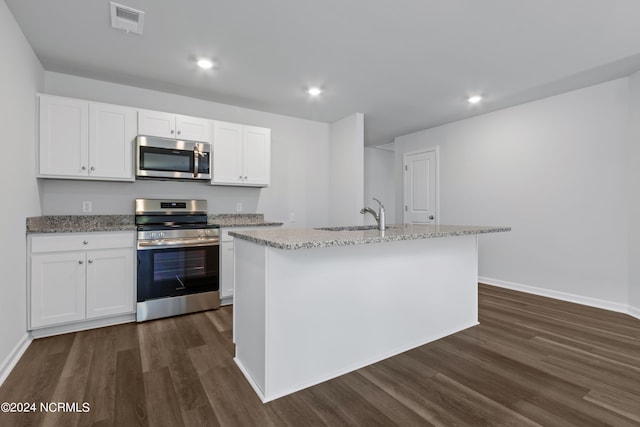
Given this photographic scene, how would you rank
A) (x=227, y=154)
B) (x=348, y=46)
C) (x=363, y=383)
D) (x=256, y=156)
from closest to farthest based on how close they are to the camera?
(x=363, y=383), (x=348, y=46), (x=227, y=154), (x=256, y=156)

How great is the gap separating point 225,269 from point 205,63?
7.00ft

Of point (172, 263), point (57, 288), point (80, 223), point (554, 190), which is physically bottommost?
point (57, 288)

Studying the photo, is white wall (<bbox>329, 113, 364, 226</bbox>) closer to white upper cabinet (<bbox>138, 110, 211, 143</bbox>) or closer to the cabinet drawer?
white upper cabinet (<bbox>138, 110, 211, 143</bbox>)

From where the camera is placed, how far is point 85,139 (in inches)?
118

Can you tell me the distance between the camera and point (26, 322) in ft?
8.36

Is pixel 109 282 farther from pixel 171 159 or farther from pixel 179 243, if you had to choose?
pixel 171 159

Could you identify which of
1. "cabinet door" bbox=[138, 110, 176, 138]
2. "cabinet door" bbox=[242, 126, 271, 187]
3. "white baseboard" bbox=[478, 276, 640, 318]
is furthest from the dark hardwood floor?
"cabinet door" bbox=[138, 110, 176, 138]

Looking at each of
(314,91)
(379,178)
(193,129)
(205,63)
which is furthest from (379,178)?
(205,63)

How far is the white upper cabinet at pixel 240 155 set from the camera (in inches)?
146

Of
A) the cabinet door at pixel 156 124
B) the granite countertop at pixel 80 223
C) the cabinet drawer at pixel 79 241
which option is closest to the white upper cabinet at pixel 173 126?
the cabinet door at pixel 156 124

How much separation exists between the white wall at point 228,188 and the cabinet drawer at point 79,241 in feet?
2.00

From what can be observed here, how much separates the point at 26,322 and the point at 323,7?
3.39 meters

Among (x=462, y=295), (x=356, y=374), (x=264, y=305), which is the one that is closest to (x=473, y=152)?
(x=462, y=295)

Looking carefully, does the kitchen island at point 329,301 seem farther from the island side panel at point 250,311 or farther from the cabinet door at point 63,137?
the cabinet door at point 63,137
